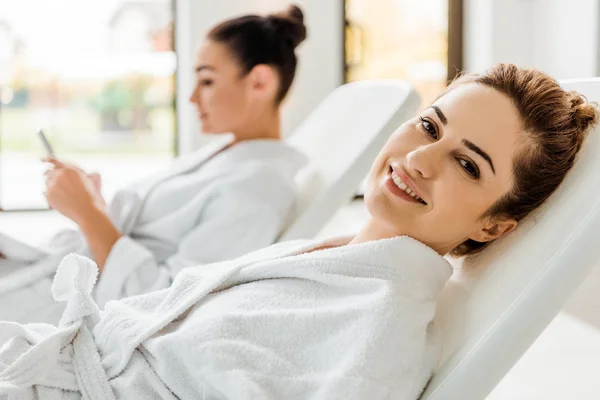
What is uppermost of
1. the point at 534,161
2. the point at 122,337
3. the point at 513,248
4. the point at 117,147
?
the point at 534,161

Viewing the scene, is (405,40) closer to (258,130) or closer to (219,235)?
(258,130)

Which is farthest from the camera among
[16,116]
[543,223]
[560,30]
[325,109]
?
[16,116]

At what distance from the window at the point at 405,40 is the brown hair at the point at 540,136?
3.13 m

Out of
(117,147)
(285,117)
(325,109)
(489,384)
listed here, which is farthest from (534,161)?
(117,147)

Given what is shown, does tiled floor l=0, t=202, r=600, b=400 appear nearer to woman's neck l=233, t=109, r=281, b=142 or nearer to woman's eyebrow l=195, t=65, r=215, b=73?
woman's neck l=233, t=109, r=281, b=142

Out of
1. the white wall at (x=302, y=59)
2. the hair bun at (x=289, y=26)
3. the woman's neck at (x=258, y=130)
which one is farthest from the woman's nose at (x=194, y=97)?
the white wall at (x=302, y=59)

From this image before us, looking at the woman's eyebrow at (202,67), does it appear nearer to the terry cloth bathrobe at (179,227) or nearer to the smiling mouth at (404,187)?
the terry cloth bathrobe at (179,227)

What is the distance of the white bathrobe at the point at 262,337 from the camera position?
36.6 inches

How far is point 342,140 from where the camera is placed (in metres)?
1.96

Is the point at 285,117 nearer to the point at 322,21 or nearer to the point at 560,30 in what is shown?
the point at 322,21

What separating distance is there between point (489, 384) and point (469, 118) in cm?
35

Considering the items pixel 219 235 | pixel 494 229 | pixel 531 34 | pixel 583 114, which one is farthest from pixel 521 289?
pixel 531 34

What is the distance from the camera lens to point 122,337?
1.07m

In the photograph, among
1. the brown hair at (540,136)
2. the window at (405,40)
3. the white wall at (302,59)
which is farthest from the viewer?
the window at (405,40)
